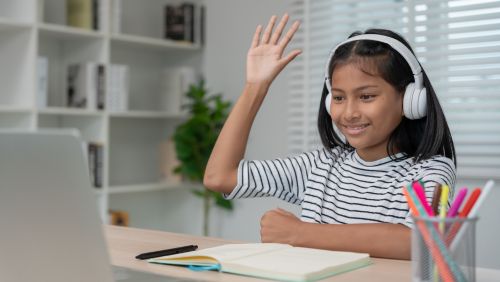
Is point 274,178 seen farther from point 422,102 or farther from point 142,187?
point 142,187

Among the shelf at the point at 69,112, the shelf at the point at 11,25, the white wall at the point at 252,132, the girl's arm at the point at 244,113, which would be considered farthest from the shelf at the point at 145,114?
the girl's arm at the point at 244,113

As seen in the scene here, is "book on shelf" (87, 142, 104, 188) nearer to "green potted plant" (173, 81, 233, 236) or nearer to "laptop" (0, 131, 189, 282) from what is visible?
"green potted plant" (173, 81, 233, 236)

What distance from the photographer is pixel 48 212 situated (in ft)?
2.23

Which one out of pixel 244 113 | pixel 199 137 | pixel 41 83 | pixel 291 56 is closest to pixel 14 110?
pixel 41 83

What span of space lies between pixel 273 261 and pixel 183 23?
297cm

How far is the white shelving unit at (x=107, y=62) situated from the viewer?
119 inches

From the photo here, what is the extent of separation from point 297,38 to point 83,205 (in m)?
2.80

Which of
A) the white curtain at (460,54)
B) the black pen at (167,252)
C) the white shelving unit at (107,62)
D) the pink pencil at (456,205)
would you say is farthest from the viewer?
the white shelving unit at (107,62)

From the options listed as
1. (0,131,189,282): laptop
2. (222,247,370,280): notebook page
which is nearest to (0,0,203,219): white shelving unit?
(222,247,370,280): notebook page

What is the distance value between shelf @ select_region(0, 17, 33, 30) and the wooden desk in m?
1.76

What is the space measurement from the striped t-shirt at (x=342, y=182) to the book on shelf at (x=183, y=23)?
2209mm

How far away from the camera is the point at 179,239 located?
130 centimetres

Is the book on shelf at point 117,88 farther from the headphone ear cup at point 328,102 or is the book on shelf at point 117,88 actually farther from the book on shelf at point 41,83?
the headphone ear cup at point 328,102

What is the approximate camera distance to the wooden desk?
91 centimetres
